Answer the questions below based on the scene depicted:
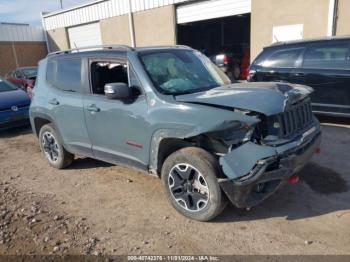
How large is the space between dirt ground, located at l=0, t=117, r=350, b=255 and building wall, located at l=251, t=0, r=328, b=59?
22.8ft

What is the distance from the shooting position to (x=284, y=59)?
7.46m

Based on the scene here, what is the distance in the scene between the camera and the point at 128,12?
17688mm

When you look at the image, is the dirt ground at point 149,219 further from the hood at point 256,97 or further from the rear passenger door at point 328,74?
the rear passenger door at point 328,74

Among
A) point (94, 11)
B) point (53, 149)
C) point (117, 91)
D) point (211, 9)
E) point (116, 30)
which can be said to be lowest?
point (53, 149)

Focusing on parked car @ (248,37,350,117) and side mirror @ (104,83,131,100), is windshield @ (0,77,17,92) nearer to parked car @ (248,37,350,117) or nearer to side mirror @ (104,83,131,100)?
side mirror @ (104,83,131,100)

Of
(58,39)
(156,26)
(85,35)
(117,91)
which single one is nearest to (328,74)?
(117,91)

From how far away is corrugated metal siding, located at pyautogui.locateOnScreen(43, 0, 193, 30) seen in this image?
1672cm

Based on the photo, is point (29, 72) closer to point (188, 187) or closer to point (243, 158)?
point (188, 187)

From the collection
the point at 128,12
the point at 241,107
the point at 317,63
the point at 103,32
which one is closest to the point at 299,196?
the point at 241,107

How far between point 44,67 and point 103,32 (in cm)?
1532

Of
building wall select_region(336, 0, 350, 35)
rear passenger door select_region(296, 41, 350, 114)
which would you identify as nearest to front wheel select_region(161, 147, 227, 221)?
rear passenger door select_region(296, 41, 350, 114)

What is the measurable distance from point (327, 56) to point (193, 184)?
5.02m

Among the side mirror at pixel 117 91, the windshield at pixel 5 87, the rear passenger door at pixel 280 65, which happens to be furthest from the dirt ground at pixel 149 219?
the windshield at pixel 5 87

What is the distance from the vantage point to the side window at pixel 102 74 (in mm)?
4391
